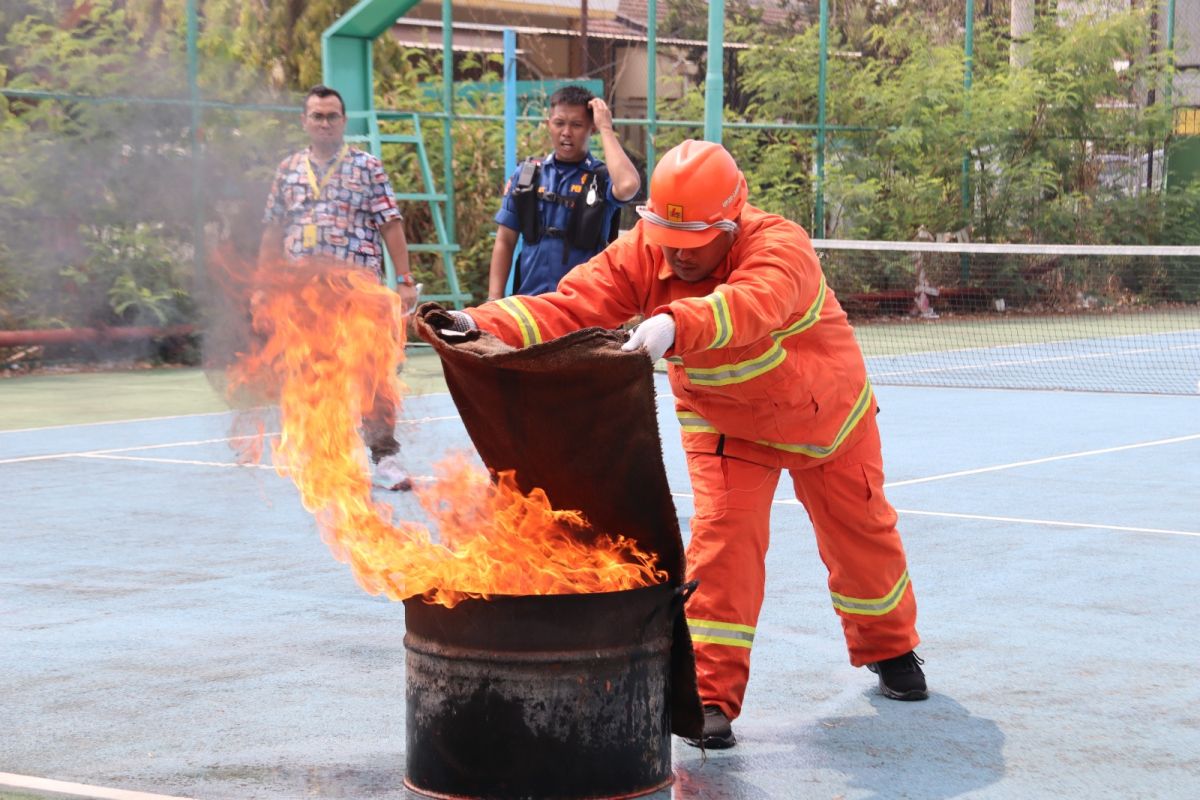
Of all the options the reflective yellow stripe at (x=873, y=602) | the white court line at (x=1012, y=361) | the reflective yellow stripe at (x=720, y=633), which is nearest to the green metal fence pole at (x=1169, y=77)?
→ the white court line at (x=1012, y=361)

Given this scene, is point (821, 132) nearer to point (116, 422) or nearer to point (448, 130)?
point (448, 130)

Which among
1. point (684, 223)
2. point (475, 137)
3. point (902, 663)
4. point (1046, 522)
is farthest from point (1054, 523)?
point (475, 137)

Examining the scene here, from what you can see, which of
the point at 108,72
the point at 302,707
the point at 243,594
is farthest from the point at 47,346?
the point at 302,707

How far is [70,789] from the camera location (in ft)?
13.7

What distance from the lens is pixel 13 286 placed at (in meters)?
14.8

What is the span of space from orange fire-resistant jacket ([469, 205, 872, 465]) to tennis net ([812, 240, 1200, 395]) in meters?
10.2

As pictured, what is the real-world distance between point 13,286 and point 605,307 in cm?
1136

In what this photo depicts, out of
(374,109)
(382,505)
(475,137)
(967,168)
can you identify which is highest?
(374,109)

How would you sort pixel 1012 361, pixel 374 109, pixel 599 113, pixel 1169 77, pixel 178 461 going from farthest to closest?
pixel 1169 77 → pixel 1012 361 → pixel 374 109 → pixel 178 461 → pixel 599 113

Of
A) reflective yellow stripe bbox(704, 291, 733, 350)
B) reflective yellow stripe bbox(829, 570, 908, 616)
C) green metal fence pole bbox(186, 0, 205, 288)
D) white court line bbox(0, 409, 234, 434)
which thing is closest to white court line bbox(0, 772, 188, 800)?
reflective yellow stripe bbox(704, 291, 733, 350)

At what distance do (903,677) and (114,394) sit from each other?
31.8 feet

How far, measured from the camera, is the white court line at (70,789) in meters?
4.12

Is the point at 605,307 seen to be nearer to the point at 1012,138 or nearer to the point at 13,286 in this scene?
the point at 13,286

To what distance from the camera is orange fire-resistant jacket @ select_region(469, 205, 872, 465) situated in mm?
4285
